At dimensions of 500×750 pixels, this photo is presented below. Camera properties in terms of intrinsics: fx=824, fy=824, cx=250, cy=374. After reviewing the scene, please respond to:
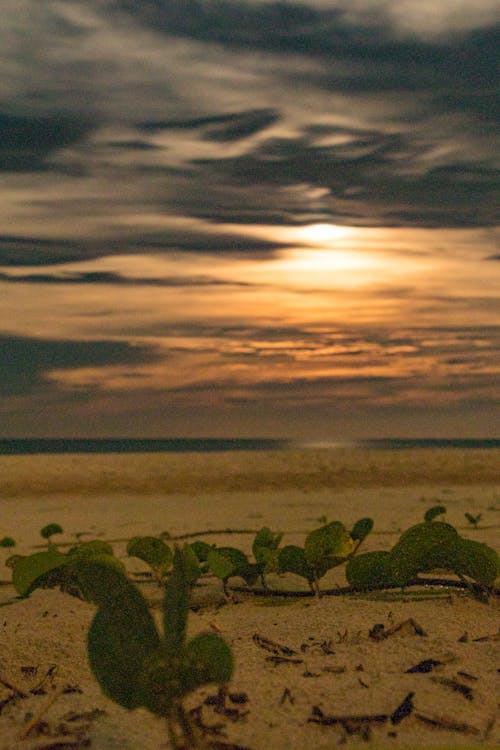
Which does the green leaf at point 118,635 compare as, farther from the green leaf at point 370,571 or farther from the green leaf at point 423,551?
the green leaf at point 370,571

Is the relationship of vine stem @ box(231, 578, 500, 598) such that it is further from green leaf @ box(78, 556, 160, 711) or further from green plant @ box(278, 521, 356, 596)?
green leaf @ box(78, 556, 160, 711)

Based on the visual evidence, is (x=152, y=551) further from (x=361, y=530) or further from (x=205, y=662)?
(x=205, y=662)

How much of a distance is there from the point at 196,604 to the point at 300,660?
3.72ft

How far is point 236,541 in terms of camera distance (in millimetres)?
5234

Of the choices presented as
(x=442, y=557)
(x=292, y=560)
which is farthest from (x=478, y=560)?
(x=292, y=560)

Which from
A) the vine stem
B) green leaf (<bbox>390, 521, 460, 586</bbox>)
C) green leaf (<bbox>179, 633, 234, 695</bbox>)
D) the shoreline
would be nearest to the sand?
the vine stem

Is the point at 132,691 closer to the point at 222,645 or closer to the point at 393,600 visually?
the point at 222,645

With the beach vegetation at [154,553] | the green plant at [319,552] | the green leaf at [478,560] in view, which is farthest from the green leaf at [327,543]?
the beach vegetation at [154,553]

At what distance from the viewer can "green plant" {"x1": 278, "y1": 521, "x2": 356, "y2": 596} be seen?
298 centimetres

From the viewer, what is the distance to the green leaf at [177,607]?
51.0 inches

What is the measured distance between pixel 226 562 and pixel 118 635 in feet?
5.60

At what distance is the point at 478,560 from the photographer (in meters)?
2.68

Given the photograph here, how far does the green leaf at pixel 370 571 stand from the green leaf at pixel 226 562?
0.40 m

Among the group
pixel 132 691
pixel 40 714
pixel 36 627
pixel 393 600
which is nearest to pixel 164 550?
pixel 36 627
